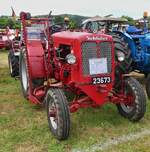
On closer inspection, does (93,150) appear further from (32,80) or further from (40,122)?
(32,80)

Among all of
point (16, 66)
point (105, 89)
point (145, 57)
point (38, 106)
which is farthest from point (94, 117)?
point (16, 66)

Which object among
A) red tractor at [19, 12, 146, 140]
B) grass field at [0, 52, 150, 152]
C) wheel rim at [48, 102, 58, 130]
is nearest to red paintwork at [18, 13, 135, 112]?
red tractor at [19, 12, 146, 140]

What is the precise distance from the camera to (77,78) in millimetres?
5711

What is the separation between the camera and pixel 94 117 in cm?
645

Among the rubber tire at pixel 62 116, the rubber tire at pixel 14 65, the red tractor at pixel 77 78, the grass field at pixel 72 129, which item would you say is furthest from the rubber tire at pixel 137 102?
the rubber tire at pixel 14 65

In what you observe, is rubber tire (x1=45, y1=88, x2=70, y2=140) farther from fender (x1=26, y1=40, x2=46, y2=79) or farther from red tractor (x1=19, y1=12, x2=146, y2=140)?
fender (x1=26, y1=40, x2=46, y2=79)

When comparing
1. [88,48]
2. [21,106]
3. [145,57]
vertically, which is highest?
[88,48]

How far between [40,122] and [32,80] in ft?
2.77

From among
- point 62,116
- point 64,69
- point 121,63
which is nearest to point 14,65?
point 121,63

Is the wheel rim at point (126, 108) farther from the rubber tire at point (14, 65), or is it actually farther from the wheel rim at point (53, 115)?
the rubber tire at point (14, 65)

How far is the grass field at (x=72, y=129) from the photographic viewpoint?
5250 mm

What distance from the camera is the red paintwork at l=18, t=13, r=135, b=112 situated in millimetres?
5691

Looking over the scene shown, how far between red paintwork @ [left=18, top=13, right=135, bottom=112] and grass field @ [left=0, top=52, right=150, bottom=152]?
0.37 meters

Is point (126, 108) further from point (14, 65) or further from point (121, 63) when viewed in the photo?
point (14, 65)
